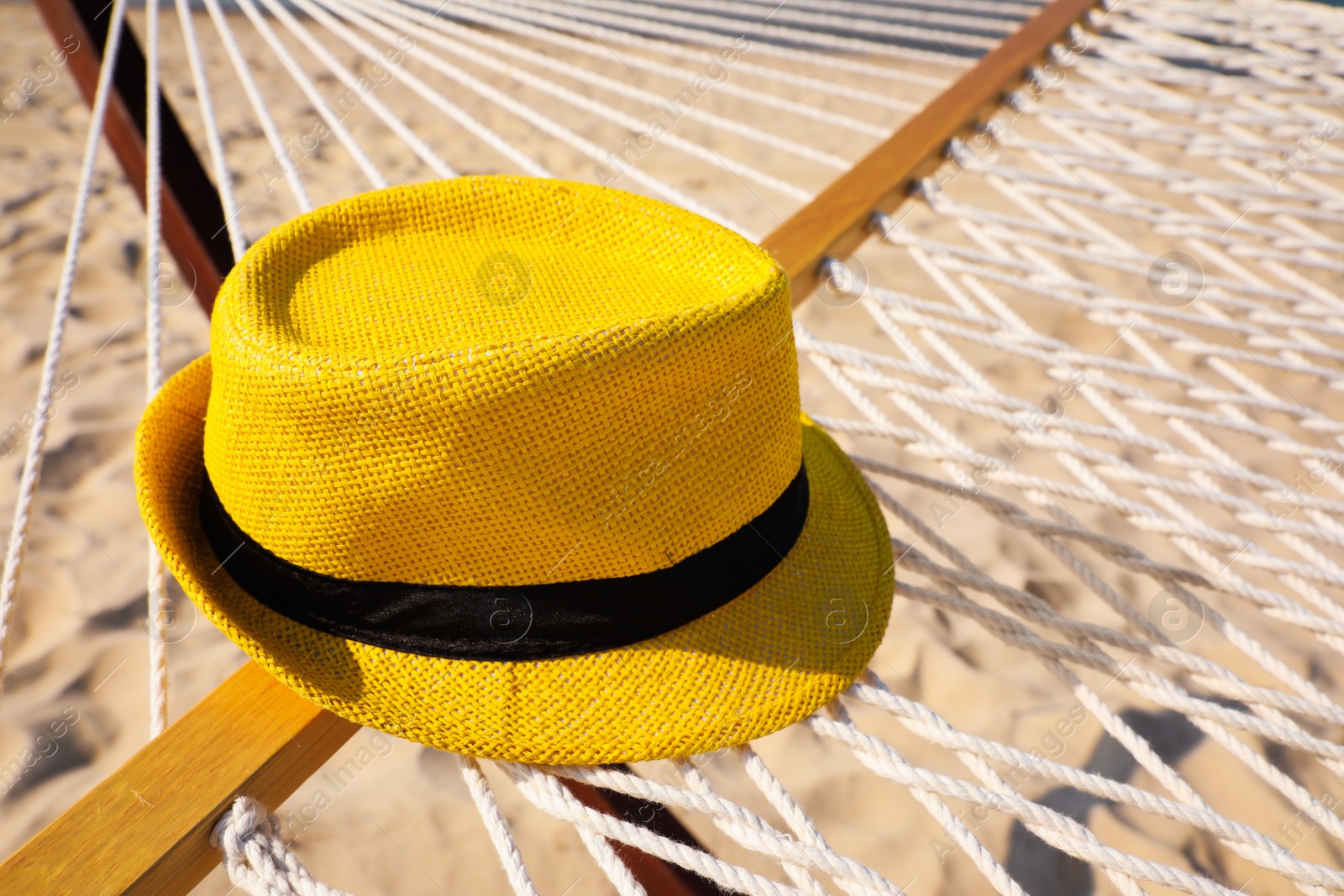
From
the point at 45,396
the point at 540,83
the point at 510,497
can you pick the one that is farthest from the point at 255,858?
the point at 540,83

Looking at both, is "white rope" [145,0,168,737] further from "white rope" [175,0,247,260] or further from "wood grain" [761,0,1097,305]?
"wood grain" [761,0,1097,305]

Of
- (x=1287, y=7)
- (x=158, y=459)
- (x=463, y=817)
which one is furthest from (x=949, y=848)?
(x=1287, y=7)

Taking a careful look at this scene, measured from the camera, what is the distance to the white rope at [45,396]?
719mm

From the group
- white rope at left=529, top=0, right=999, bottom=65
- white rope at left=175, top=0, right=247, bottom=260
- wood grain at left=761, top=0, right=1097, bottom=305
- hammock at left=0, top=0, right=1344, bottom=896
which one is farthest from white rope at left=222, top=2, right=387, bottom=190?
white rope at left=529, top=0, right=999, bottom=65

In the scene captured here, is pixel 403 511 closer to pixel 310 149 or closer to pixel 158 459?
pixel 158 459

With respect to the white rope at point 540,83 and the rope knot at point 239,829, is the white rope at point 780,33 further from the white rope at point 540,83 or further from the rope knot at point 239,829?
the rope knot at point 239,829

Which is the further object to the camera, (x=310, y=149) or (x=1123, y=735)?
(x=310, y=149)

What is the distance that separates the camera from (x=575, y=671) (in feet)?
1.85

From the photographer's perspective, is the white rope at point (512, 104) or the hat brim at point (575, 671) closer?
A: the hat brim at point (575, 671)

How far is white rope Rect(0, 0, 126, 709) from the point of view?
72 cm

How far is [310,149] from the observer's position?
8.55 ft

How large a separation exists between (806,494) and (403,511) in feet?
1.04

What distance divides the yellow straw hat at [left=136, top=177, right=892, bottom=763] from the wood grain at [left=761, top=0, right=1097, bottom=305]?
46cm

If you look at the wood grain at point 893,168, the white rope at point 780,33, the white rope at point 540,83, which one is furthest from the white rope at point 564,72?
the white rope at point 780,33
